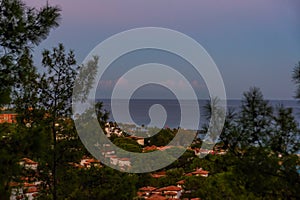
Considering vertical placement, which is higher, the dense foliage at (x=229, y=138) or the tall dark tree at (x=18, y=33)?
the tall dark tree at (x=18, y=33)

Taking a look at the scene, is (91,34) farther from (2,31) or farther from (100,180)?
(2,31)

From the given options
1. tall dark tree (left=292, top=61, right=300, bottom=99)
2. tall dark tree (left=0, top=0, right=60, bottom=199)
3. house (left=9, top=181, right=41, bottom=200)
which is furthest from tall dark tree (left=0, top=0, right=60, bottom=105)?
tall dark tree (left=292, top=61, right=300, bottom=99)

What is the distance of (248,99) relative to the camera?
2.82 meters

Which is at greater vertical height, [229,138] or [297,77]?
[297,77]

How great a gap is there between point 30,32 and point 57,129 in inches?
64.6

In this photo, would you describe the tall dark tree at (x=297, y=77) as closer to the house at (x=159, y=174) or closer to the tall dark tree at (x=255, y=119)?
the tall dark tree at (x=255, y=119)

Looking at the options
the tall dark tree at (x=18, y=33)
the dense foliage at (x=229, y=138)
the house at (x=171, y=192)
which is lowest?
the house at (x=171, y=192)

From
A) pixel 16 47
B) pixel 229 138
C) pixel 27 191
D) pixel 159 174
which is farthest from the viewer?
pixel 159 174

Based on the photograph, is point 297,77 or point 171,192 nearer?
point 297,77

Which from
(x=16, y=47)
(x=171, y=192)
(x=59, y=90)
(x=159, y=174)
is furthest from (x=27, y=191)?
(x=159, y=174)

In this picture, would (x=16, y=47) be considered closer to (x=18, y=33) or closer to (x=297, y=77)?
(x=18, y=33)

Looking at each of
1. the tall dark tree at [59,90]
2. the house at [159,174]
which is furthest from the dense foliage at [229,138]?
the house at [159,174]

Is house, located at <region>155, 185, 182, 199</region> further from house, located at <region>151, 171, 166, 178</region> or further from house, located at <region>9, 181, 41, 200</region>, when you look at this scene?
house, located at <region>9, 181, 41, 200</region>

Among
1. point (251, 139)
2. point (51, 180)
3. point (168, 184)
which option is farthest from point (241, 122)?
point (168, 184)
